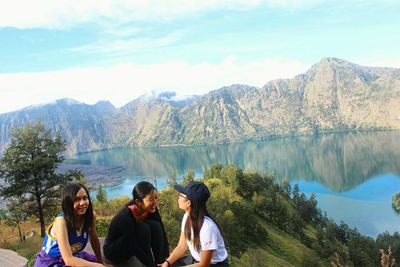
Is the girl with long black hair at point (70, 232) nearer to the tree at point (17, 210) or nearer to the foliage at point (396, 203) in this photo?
A: the tree at point (17, 210)

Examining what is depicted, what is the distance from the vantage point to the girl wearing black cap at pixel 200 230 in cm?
692

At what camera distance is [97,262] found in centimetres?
764

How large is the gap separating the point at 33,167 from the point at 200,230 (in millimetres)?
24139

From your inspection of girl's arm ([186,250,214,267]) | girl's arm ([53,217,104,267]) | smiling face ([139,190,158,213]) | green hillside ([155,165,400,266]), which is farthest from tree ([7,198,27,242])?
girl's arm ([186,250,214,267])

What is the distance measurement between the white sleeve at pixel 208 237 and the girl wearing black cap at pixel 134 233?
1.38 metres

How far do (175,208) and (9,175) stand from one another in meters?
22.0

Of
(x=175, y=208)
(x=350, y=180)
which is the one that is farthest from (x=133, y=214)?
(x=350, y=180)

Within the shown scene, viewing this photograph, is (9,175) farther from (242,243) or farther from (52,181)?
(242,243)

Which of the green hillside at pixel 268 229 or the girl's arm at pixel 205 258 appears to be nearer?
the girl's arm at pixel 205 258

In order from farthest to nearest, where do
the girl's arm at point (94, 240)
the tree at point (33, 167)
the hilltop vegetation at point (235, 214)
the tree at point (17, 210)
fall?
the tree at point (17, 210) < the hilltop vegetation at point (235, 214) < the tree at point (33, 167) < the girl's arm at point (94, 240)

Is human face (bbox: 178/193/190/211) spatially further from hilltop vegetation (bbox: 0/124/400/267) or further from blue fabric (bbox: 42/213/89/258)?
hilltop vegetation (bbox: 0/124/400/267)

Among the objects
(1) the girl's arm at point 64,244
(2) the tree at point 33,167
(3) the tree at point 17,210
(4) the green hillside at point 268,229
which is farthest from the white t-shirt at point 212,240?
(4) the green hillside at point 268,229

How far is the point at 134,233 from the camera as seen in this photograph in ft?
25.6

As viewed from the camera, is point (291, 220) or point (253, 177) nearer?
point (291, 220)
